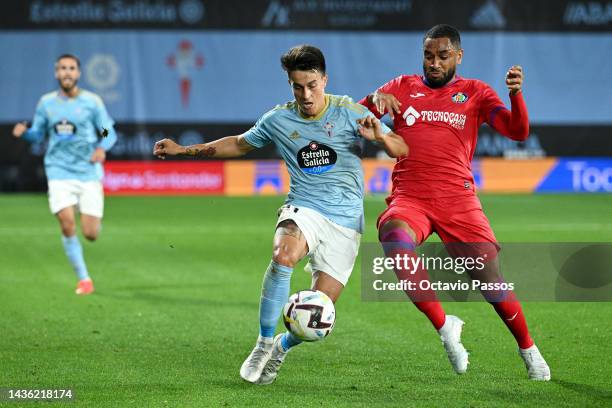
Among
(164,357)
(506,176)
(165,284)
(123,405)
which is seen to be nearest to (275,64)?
(506,176)

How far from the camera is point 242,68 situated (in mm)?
24297

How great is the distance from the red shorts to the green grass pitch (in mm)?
869

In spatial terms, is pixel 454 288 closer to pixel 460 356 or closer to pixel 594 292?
pixel 594 292

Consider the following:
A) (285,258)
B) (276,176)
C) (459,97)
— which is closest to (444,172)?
(459,97)

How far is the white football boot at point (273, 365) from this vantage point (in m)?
6.77

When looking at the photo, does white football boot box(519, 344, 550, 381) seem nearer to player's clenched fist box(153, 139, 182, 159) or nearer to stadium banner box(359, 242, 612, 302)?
stadium banner box(359, 242, 612, 302)

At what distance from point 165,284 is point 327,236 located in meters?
5.17

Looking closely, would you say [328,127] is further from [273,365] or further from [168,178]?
[168,178]

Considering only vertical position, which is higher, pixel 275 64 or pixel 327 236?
pixel 275 64

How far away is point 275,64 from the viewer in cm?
2420

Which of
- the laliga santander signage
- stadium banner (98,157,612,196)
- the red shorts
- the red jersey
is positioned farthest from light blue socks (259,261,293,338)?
the laliga santander signage

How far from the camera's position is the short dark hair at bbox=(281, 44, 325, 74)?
6.69m

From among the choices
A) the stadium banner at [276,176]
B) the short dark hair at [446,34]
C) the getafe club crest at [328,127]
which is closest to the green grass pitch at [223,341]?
the getafe club crest at [328,127]

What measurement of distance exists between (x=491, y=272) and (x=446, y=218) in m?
0.45
